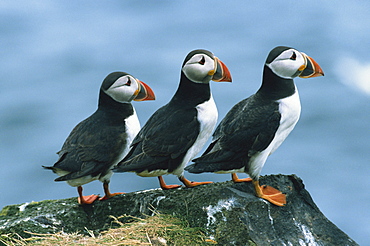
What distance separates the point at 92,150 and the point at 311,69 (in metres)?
2.44

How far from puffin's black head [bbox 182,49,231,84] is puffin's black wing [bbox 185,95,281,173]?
0.50 metres

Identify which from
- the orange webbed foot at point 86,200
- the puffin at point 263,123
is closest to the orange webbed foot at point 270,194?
the puffin at point 263,123

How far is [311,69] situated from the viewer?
784 centimetres

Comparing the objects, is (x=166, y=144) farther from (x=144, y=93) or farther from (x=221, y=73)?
(x=221, y=73)

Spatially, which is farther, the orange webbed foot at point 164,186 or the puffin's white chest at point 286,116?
the orange webbed foot at point 164,186

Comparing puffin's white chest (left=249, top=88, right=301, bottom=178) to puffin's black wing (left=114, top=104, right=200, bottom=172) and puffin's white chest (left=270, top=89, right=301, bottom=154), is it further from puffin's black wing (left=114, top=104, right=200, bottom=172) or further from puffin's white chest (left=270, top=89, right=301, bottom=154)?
puffin's black wing (left=114, top=104, right=200, bottom=172)

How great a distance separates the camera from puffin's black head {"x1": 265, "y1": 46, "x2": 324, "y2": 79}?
7.64 meters

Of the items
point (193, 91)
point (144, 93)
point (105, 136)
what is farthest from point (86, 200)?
point (193, 91)

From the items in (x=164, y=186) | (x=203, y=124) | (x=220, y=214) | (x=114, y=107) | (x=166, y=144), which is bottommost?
(x=220, y=214)

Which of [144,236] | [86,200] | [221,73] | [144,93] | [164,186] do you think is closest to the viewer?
[144,236]

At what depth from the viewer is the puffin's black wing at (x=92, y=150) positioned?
26.0ft

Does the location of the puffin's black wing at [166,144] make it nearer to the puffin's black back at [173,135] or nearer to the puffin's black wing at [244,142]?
the puffin's black back at [173,135]

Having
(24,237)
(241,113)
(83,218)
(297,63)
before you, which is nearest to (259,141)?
(241,113)

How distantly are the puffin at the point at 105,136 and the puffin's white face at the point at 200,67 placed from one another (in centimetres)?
57
